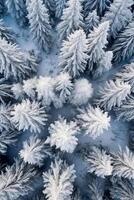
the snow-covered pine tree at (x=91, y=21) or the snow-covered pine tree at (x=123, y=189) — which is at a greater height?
the snow-covered pine tree at (x=91, y=21)

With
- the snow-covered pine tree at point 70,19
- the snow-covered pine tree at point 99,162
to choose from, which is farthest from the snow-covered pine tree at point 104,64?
the snow-covered pine tree at point 99,162

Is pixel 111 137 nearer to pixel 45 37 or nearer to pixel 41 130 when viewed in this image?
pixel 41 130

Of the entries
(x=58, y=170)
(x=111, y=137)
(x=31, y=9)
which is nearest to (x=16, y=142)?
(x=58, y=170)

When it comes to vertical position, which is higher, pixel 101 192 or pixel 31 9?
pixel 31 9

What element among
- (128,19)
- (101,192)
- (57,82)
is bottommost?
(101,192)

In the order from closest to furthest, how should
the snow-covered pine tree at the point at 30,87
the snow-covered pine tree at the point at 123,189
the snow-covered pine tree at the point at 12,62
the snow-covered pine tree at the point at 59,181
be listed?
1. the snow-covered pine tree at the point at 59,181
2. the snow-covered pine tree at the point at 12,62
3. the snow-covered pine tree at the point at 30,87
4. the snow-covered pine tree at the point at 123,189

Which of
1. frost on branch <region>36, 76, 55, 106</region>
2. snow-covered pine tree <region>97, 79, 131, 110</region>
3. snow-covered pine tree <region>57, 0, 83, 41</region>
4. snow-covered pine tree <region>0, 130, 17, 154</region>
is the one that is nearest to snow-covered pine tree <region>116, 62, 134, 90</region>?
snow-covered pine tree <region>97, 79, 131, 110</region>

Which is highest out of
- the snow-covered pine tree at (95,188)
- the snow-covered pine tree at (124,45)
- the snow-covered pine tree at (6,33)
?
the snow-covered pine tree at (6,33)

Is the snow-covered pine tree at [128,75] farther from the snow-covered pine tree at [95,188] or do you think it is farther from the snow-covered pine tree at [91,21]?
the snow-covered pine tree at [95,188]
